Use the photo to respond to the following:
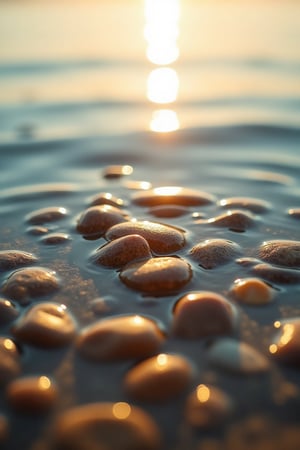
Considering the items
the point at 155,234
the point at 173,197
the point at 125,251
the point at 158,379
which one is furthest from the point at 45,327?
the point at 173,197

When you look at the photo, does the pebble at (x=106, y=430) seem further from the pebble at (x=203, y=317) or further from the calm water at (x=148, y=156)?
the pebble at (x=203, y=317)

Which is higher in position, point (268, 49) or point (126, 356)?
point (268, 49)

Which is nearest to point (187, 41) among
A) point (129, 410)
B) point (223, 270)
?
point (223, 270)

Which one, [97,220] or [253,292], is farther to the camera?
[97,220]

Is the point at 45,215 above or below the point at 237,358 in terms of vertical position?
above

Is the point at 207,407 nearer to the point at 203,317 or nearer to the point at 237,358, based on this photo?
the point at 237,358

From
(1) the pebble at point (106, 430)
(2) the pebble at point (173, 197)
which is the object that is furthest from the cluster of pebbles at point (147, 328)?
(2) the pebble at point (173, 197)

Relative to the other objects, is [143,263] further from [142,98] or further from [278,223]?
[142,98]
